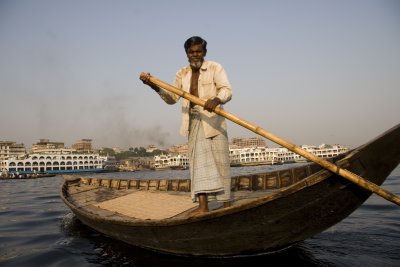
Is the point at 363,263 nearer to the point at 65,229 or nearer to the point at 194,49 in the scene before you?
the point at 194,49

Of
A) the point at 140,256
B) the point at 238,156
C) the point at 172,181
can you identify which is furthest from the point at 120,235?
the point at 238,156

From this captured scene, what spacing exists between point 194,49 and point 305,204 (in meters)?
2.04

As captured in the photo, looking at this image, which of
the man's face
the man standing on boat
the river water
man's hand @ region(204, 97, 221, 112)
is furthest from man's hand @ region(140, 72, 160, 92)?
the river water

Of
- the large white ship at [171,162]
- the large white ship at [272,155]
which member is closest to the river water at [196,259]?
the large white ship at [272,155]

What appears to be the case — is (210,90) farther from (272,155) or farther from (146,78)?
(272,155)

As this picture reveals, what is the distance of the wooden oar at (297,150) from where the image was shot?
2.37 meters

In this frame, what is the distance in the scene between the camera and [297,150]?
2840mm

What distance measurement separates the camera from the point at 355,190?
2.66m

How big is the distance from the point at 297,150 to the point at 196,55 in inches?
61.1

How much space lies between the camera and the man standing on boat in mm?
3275

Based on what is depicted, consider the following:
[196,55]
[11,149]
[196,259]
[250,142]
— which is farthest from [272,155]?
[196,55]

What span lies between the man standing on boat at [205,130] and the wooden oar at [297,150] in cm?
20

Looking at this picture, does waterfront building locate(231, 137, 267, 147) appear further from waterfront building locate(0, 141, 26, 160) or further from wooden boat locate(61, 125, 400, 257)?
wooden boat locate(61, 125, 400, 257)

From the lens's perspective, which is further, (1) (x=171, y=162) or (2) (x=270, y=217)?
(1) (x=171, y=162)
